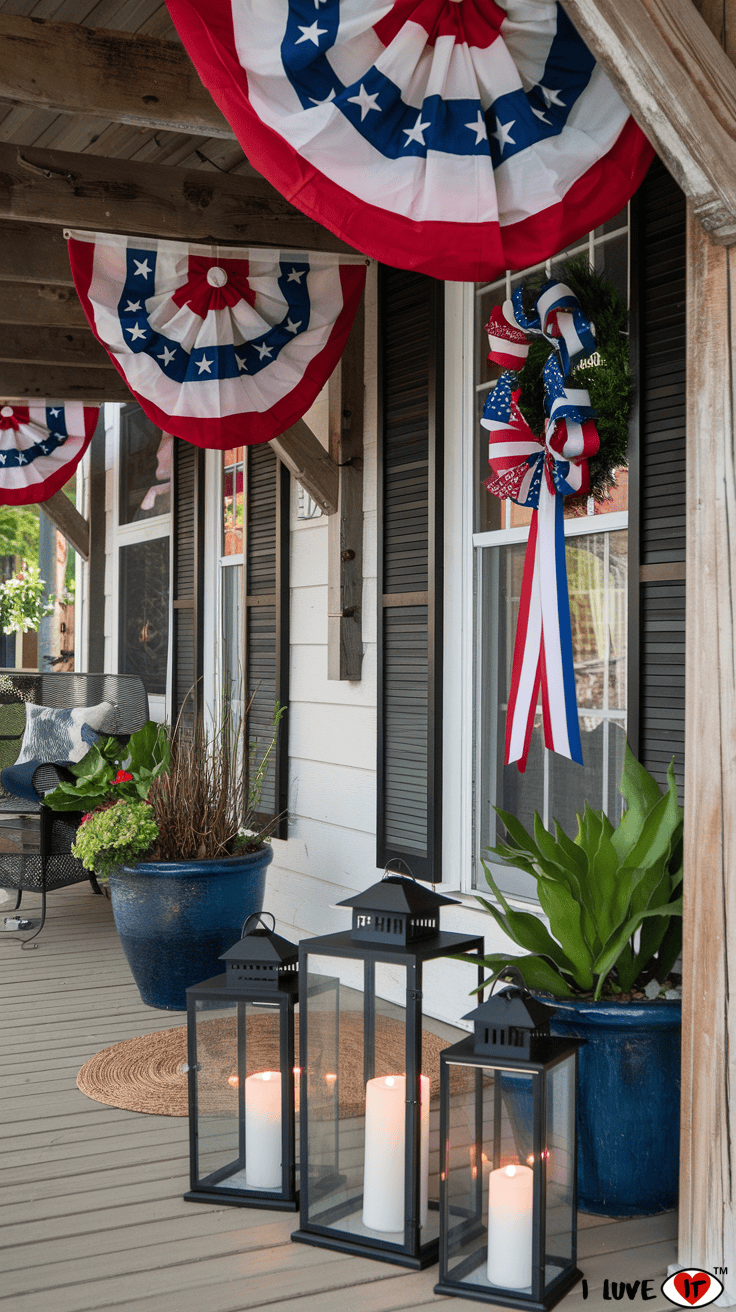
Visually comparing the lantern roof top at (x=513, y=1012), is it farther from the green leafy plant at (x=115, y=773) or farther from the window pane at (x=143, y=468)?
the window pane at (x=143, y=468)

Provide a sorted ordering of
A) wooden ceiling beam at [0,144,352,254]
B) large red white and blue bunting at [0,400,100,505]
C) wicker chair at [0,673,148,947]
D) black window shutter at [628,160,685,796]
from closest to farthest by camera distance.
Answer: black window shutter at [628,160,685,796], wooden ceiling beam at [0,144,352,254], wicker chair at [0,673,148,947], large red white and blue bunting at [0,400,100,505]

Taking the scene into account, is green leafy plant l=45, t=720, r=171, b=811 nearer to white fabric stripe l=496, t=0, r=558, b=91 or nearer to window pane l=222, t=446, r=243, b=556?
window pane l=222, t=446, r=243, b=556

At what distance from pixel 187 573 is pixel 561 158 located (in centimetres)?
404

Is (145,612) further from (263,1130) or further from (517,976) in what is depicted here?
(517,976)

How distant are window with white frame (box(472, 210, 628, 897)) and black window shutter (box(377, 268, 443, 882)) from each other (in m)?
0.14

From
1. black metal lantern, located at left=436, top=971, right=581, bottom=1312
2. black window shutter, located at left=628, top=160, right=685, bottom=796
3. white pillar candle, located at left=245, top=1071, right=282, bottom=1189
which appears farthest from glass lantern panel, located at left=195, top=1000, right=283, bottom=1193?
black window shutter, located at left=628, top=160, right=685, bottom=796

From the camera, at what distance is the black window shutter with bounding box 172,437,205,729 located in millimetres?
5707

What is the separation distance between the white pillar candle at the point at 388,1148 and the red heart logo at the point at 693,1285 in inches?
17.9

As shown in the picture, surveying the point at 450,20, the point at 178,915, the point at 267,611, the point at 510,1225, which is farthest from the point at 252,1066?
the point at 267,611

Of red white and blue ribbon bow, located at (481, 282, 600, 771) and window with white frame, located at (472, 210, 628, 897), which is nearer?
red white and blue ribbon bow, located at (481, 282, 600, 771)

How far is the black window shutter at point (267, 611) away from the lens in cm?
463

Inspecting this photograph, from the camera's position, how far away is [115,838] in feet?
11.6

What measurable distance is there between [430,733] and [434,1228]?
1591 mm

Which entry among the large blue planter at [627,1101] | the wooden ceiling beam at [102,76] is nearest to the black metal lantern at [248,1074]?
the large blue planter at [627,1101]
